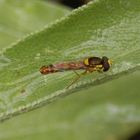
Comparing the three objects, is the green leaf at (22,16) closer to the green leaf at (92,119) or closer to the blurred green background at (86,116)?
the blurred green background at (86,116)

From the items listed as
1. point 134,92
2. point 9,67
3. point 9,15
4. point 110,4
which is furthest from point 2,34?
point 110,4

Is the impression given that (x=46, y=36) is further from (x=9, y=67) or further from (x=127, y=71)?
(x=127, y=71)

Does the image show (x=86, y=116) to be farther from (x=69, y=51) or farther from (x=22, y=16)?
(x=69, y=51)

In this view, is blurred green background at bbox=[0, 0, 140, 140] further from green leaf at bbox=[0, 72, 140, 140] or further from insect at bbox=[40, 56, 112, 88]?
insect at bbox=[40, 56, 112, 88]

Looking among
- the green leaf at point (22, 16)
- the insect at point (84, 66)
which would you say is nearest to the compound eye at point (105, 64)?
the insect at point (84, 66)

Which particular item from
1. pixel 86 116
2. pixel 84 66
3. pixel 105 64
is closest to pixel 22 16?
pixel 86 116
